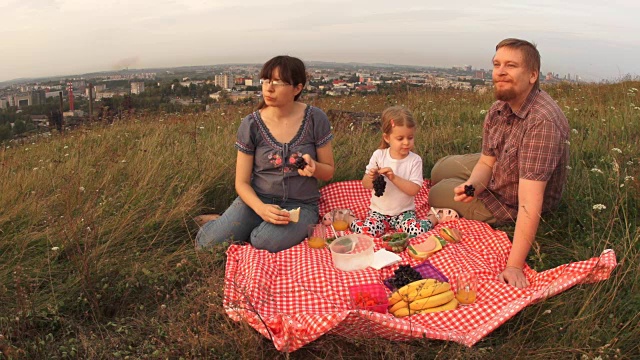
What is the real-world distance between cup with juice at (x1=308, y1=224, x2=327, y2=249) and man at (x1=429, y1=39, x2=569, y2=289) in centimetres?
121

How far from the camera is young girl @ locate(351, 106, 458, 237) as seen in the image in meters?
4.38

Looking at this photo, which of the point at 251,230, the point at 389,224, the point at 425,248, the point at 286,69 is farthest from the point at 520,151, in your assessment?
the point at 251,230

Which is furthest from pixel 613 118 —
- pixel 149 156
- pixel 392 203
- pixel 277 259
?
pixel 149 156

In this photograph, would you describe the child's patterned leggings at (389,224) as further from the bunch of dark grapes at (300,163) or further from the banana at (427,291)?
the banana at (427,291)

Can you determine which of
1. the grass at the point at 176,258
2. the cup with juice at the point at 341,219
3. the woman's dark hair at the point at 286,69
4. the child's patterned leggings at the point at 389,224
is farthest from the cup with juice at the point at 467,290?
the woman's dark hair at the point at 286,69

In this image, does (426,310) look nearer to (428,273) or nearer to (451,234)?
(428,273)

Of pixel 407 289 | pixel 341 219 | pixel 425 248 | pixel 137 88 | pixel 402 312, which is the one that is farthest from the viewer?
pixel 137 88

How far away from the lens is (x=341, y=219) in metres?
4.71

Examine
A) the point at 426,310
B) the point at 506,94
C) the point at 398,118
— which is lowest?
the point at 426,310

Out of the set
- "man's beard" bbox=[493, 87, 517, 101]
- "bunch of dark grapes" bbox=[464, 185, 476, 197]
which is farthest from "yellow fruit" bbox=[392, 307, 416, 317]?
"man's beard" bbox=[493, 87, 517, 101]

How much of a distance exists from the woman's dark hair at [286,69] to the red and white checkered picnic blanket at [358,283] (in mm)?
1429

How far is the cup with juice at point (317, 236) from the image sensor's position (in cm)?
417

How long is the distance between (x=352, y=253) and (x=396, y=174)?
1.05 metres

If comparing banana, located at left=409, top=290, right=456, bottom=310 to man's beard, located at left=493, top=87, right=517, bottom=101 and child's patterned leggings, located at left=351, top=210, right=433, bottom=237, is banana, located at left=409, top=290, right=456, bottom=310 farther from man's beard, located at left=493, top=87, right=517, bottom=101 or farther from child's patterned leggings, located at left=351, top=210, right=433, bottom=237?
man's beard, located at left=493, top=87, right=517, bottom=101
